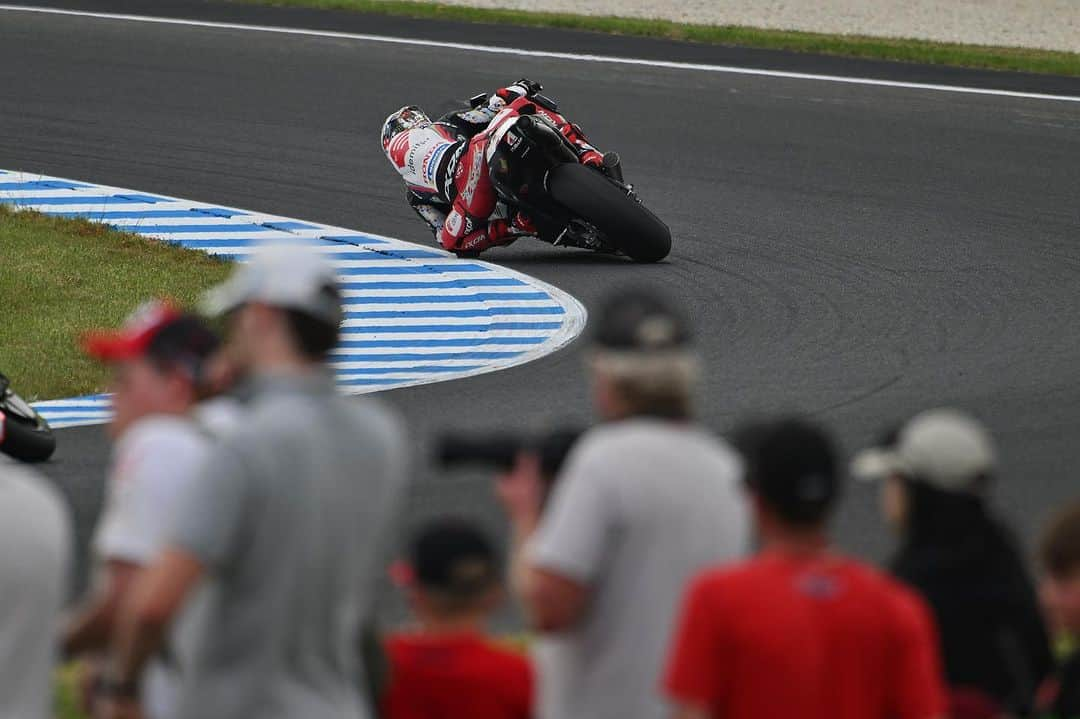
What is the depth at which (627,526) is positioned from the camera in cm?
443

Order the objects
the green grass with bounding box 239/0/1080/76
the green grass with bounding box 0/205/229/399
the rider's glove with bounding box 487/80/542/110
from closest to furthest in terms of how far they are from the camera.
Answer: the green grass with bounding box 0/205/229/399, the rider's glove with bounding box 487/80/542/110, the green grass with bounding box 239/0/1080/76

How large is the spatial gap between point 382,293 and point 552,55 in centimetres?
927

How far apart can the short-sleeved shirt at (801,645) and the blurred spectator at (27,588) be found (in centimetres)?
125

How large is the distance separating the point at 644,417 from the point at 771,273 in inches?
442

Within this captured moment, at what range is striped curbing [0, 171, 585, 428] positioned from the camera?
42.3ft

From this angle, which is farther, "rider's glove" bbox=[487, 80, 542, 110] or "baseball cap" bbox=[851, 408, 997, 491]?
"rider's glove" bbox=[487, 80, 542, 110]

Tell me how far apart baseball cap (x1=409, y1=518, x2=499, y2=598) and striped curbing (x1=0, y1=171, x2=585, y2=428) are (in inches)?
278

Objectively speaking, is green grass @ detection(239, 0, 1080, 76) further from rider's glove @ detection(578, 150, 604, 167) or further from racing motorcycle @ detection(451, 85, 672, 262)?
rider's glove @ detection(578, 150, 604, 167)

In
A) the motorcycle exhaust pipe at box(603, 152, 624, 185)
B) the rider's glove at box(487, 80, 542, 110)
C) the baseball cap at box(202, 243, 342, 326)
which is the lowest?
the motorcycle exhaust pipe at box(603, 152, 624, 185)

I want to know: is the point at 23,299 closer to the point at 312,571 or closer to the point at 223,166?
the point at 223,166

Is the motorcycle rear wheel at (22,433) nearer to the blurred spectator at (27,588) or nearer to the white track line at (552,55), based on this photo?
the blurred spectator at (27,588)

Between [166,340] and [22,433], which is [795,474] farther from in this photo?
[22,433]

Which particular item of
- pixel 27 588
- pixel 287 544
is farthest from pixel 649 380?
pixel 27 588

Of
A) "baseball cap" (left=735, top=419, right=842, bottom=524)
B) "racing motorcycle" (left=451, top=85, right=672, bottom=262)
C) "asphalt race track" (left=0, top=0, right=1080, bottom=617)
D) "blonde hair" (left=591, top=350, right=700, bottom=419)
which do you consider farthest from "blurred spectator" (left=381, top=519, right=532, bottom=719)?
"racing motorcycle" (left=451, top=85, right=672, bottom=262)
